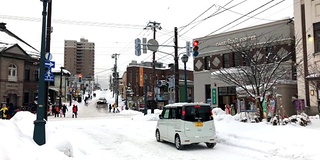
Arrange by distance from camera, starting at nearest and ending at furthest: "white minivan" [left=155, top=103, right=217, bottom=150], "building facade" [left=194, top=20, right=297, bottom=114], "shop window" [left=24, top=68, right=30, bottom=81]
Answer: "white minivan" [left=155, top=103, right=217, bottom=150] → "building facade" [left=194, top=20, right=297, bottom=114] → "shop window" [left=24, top=68, right=30, bottom=81]

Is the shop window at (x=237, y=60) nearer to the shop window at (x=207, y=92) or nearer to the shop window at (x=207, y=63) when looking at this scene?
the shop window at (x=207, y=63)

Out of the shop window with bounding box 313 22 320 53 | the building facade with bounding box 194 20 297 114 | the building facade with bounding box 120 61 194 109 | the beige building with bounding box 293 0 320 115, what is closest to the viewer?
the beige building with bounding box 293 0 320 115

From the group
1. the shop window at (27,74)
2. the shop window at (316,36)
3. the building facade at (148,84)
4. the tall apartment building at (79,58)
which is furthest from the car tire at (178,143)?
the building facade at (148,84)

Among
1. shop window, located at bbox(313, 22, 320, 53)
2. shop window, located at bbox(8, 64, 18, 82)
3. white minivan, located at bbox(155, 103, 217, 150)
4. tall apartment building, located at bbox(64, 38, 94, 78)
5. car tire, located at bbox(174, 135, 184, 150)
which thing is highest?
tall apartment building, located at bbox(64, 38, 94, 78)

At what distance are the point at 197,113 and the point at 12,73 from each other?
3656cm

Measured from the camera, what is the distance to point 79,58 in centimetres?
7225

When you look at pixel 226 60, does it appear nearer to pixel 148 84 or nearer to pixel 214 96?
pixel 214 96

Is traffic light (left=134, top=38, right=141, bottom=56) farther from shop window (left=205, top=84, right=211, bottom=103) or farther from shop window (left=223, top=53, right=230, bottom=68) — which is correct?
shop window (left=205, top=84, right=211, bottom=103)

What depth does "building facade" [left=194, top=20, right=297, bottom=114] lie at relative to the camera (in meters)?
28.8

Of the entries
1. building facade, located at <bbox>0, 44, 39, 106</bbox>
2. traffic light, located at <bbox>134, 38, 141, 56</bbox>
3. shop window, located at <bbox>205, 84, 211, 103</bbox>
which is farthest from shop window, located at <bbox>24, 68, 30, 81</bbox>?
traffic light, located at <bbox>134, 38, 141, 56</bbox>

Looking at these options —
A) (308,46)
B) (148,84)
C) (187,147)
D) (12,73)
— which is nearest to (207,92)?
(308,46)

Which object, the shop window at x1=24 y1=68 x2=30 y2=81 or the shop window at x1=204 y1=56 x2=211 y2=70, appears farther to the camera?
the shop window at x1=24 y1=68 x2=30 y2=81

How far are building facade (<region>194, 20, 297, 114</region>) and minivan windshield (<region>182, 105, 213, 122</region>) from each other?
14.3 meters

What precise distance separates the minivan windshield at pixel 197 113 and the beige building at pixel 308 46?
13180 millimetres
